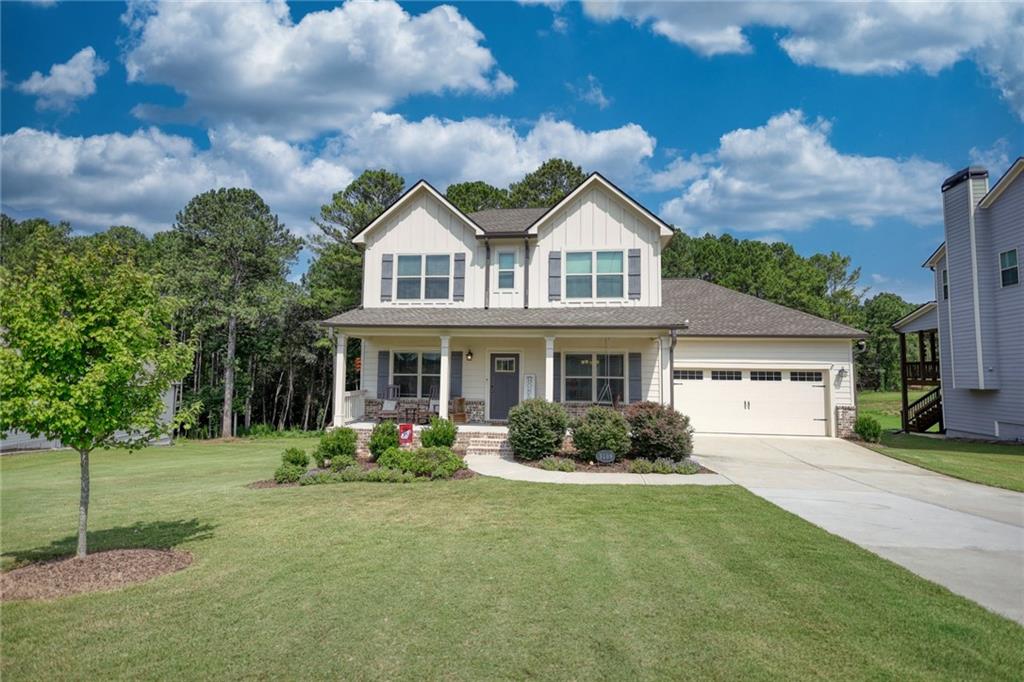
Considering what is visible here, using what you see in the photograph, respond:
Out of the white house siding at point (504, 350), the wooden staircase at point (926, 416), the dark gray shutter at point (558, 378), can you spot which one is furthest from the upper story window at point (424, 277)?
the wooden staircase at point (926, 416)

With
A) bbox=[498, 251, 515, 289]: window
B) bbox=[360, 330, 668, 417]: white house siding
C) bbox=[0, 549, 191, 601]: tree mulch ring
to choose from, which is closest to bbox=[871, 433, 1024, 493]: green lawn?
bbox=[360, 330, 668, 417]: white house siding

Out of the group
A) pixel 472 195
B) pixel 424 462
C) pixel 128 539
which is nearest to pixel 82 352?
pixel 128 539

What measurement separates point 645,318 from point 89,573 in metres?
12.8

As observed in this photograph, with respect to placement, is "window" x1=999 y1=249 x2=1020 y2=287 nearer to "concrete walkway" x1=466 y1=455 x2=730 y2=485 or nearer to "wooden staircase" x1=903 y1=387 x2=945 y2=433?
"wooden staircase" x1=903 y1=387 x2=945 y2=433

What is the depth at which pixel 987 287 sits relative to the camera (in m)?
17.3

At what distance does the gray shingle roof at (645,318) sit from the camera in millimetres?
14477

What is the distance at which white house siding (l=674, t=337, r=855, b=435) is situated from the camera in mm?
17672

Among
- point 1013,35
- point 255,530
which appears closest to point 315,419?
point 255,530

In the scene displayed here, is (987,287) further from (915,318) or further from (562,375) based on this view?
(562,375)

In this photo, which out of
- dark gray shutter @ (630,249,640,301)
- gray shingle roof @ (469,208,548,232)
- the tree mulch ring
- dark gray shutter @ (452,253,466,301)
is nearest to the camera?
the tree mulch ring

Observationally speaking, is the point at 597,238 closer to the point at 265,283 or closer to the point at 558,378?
the point at 558,378

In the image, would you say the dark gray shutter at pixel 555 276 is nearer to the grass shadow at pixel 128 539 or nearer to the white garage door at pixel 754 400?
the white garage door at pixel 754 400

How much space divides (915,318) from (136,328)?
26.9 m

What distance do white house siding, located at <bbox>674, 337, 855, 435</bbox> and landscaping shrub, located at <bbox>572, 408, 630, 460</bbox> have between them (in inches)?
285
